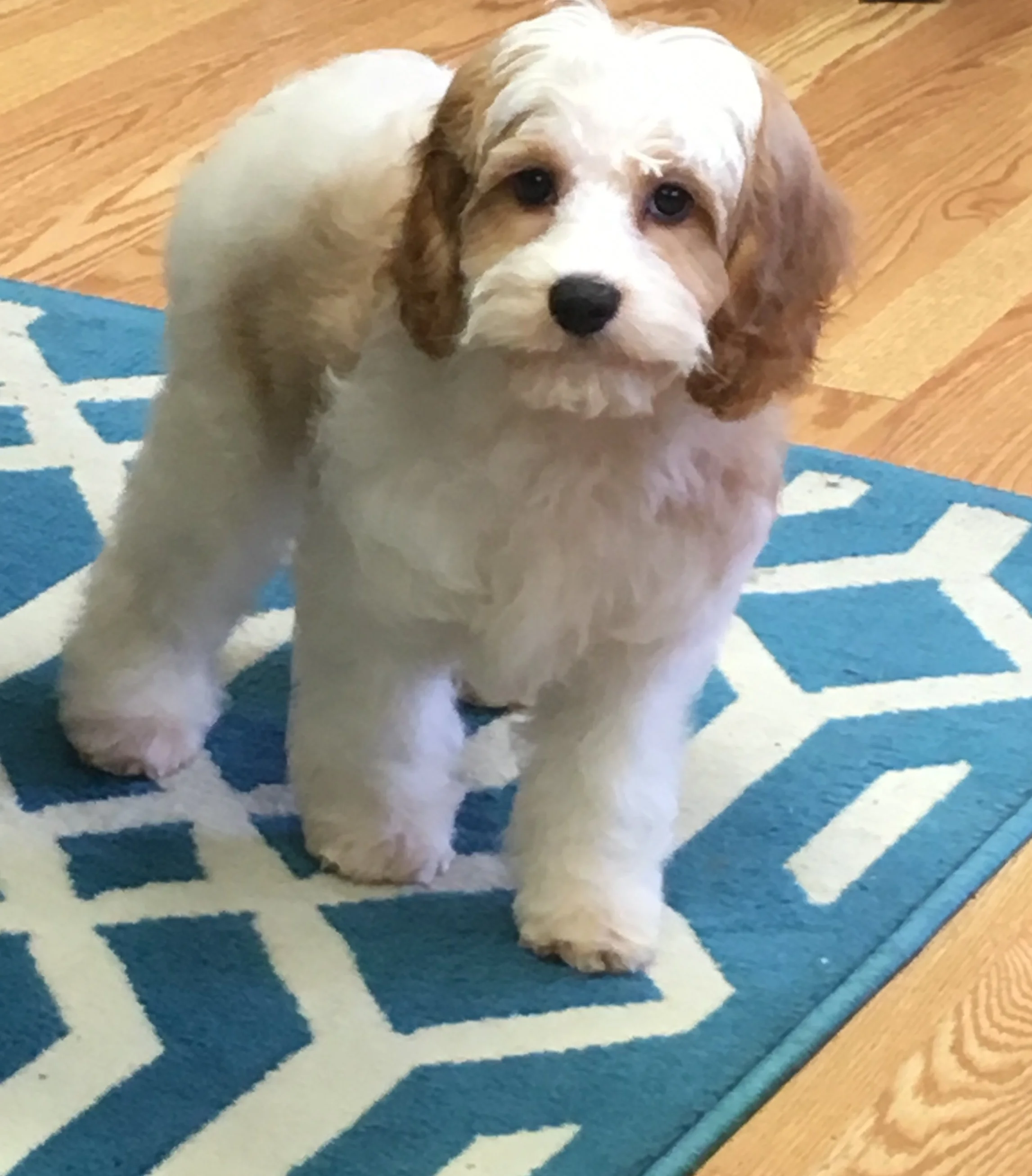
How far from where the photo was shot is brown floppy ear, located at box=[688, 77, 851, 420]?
1.12m

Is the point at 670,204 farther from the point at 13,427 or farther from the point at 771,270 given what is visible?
the point at 13,427

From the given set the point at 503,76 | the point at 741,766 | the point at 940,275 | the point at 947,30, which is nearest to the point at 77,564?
Answer: the point at 741,766

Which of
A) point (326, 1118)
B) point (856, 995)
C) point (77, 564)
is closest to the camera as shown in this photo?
→ point (326, 1118)

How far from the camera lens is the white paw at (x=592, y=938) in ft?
4.42

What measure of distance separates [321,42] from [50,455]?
1336 mm

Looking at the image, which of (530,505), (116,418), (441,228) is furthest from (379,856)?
(116,418)

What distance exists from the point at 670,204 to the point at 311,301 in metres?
0.31

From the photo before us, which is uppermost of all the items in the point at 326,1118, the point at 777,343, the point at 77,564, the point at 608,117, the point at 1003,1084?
the point at 608,117

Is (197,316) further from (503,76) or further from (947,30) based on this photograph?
(947,30)

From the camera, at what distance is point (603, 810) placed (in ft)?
4.44

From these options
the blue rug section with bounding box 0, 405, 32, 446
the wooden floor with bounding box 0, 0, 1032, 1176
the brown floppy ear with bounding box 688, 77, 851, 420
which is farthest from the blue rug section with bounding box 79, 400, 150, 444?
A: the brown floppy ear with bounding box 688, 77, 851, 420

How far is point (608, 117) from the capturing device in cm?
107

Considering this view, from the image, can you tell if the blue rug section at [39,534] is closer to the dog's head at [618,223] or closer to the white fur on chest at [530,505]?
the white fur on chest at [530,505]

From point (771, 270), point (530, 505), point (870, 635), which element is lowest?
point (870, 635)
